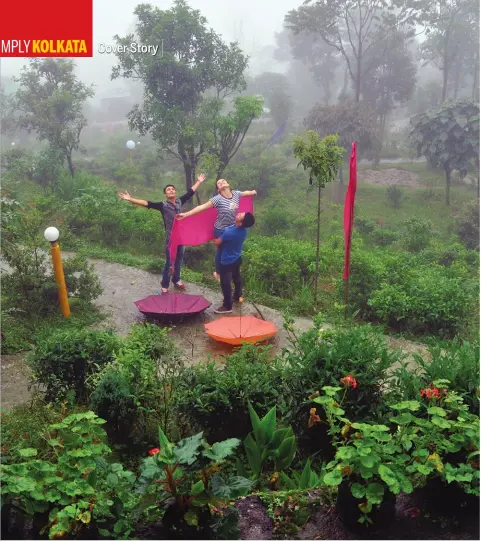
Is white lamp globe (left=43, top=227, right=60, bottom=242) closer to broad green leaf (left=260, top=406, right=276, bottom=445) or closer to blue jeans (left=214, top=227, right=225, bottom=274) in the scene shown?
blue jeans (left=214, top=227, right=225, bottom=274)

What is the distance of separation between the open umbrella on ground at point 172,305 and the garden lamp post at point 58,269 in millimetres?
787

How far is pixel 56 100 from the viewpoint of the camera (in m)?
14.0

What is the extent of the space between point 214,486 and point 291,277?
567cm

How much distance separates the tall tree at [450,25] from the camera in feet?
57.5

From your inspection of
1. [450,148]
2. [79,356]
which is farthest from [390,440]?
[450,148]

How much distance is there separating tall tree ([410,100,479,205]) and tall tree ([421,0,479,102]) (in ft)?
12.4

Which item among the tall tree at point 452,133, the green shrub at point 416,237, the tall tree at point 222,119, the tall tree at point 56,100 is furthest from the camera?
the tall tree at point 452,133

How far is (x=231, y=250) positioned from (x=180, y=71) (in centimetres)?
642

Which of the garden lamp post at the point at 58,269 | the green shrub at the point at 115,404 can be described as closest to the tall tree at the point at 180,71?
the garden lamp post at the point at 58,269

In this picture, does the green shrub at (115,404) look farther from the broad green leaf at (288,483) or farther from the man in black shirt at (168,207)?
the man in black shirt at (168,207)

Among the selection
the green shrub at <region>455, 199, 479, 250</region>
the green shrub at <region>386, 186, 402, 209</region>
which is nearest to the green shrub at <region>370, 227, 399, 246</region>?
the green shrub at <region>455, 199, 479, 250</region>

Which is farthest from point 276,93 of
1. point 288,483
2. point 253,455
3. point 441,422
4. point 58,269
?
point 441,422

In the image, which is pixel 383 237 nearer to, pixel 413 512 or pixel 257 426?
pixel 257 426

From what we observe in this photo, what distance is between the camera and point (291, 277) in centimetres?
833
